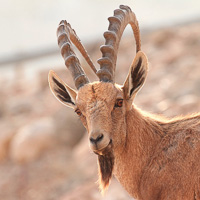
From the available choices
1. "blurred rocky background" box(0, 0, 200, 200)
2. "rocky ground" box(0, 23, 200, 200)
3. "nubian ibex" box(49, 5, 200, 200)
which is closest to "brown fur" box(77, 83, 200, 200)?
"nubian ibex" box(49, 5, 200, 200)

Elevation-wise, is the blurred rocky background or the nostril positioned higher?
the blurred rocky background

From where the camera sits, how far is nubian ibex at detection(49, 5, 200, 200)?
6.28 metres

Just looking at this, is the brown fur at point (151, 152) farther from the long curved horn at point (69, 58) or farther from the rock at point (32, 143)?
the rock at point (32, 143)

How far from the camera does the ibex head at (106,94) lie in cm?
624

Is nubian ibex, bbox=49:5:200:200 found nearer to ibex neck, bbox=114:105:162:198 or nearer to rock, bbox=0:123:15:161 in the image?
ibex neck, bbox=114:105:162:198

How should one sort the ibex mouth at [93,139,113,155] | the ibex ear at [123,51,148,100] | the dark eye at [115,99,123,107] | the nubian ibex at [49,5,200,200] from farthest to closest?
the ibex ear at [123,51,148,100], the dark eye at [115,99,123,107], the nubian ibex at [49,5,200,200], the ibex mouth at [93,139,113,155]

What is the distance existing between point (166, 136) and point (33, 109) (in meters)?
20.8

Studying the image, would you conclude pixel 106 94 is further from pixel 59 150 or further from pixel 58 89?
pixel 59 150

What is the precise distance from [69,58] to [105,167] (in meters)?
1.71

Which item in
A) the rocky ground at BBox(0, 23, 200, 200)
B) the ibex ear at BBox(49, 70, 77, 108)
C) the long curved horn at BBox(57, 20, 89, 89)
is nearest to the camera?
the long curved horn at BBox(57, 20, 89, 89)

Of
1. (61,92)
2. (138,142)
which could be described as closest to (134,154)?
(138,142)

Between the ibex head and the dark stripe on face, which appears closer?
the ibex head

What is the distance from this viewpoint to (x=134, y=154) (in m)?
6.77

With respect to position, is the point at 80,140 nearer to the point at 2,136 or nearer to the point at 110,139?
the point at 2,136
